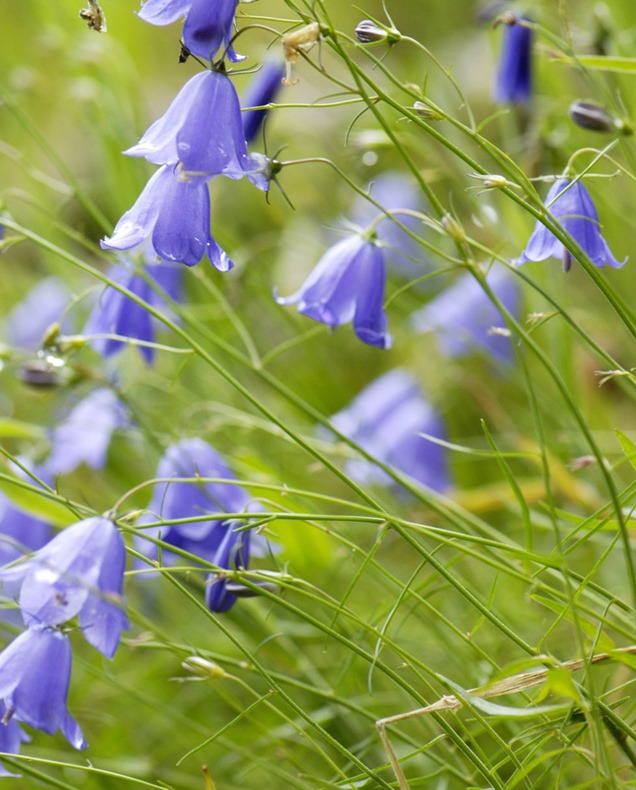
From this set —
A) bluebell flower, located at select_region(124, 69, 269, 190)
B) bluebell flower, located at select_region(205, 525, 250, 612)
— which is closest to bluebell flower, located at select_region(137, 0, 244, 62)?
bluebell flower, located at select_region(124, 69, 269, 190)

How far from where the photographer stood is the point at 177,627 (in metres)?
1.80

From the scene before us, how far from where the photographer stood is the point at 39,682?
906 mm

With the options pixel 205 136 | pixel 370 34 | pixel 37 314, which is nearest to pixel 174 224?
pixel 205 136

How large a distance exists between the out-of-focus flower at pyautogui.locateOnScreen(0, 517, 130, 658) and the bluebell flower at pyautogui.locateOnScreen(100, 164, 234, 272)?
0.85ft

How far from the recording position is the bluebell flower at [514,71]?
1650 mm

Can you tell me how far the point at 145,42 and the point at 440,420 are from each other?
206 centimetres

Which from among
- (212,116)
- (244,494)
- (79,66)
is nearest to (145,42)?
(79,66)

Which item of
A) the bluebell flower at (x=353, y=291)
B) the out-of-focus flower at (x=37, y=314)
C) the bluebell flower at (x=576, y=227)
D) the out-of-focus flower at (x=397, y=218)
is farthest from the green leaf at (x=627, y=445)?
the out-of-focus flower at (x=37, y=314)

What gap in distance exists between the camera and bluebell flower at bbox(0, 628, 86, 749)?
2.96ft

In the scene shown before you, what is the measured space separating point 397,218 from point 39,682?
1.75 m

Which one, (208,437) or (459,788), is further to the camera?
(208,437)

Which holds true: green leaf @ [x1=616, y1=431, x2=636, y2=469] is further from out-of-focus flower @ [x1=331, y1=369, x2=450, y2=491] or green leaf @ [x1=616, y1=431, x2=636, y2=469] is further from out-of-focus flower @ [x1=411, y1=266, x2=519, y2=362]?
out-of-focus flower @ [x1=411, y1=266, x2=519, y2=362]

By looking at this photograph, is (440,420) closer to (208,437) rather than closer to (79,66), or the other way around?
(208,437)

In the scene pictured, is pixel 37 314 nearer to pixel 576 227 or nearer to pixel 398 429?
pixel 398 429
